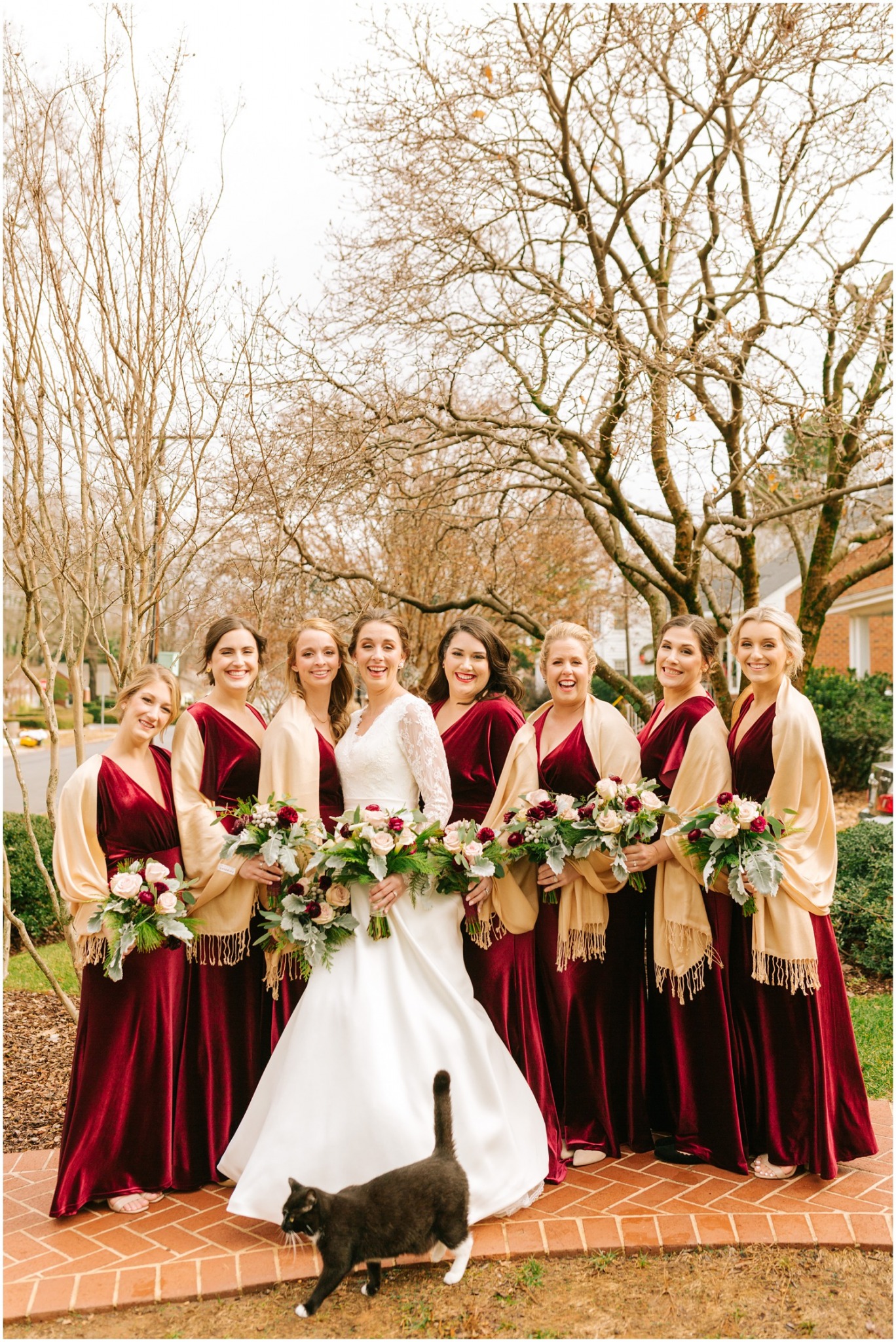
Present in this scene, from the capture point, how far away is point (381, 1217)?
3.64 m

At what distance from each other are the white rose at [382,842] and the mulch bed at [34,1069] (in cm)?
277

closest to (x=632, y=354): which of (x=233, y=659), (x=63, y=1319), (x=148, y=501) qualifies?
(x=148, y=501)

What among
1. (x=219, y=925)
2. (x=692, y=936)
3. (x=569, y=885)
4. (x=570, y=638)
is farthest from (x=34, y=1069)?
(x=570, y=638)

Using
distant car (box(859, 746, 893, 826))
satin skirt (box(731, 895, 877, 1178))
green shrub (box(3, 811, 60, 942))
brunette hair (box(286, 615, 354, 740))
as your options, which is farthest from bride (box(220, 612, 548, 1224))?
distant car (box(859, 746, 893, 826))

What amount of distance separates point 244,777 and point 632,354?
4.43 metres

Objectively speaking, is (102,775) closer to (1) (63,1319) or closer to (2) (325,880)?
(2) (325,880)

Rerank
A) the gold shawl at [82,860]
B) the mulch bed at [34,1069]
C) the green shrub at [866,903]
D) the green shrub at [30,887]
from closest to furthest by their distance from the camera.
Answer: the gold shawl at [82,860]
the mulch bed at [34,1069]
the green shrub at [866,903]
the green shrub at [30,887]

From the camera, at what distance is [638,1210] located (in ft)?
14.1

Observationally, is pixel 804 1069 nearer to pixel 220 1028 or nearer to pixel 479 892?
pixel 479 892

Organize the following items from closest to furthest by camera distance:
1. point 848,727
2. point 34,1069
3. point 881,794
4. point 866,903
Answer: point 34,1069, point 866,903, point 881,794, point 848,727

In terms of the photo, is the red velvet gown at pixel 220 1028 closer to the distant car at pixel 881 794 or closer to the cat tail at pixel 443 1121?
the cat tail at pixel 443 1121

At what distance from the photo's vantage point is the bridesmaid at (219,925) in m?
4.64

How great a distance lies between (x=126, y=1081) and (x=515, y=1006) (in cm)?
174

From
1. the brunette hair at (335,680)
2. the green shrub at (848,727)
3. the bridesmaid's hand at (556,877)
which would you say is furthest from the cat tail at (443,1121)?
the green shrub at (848,727)
